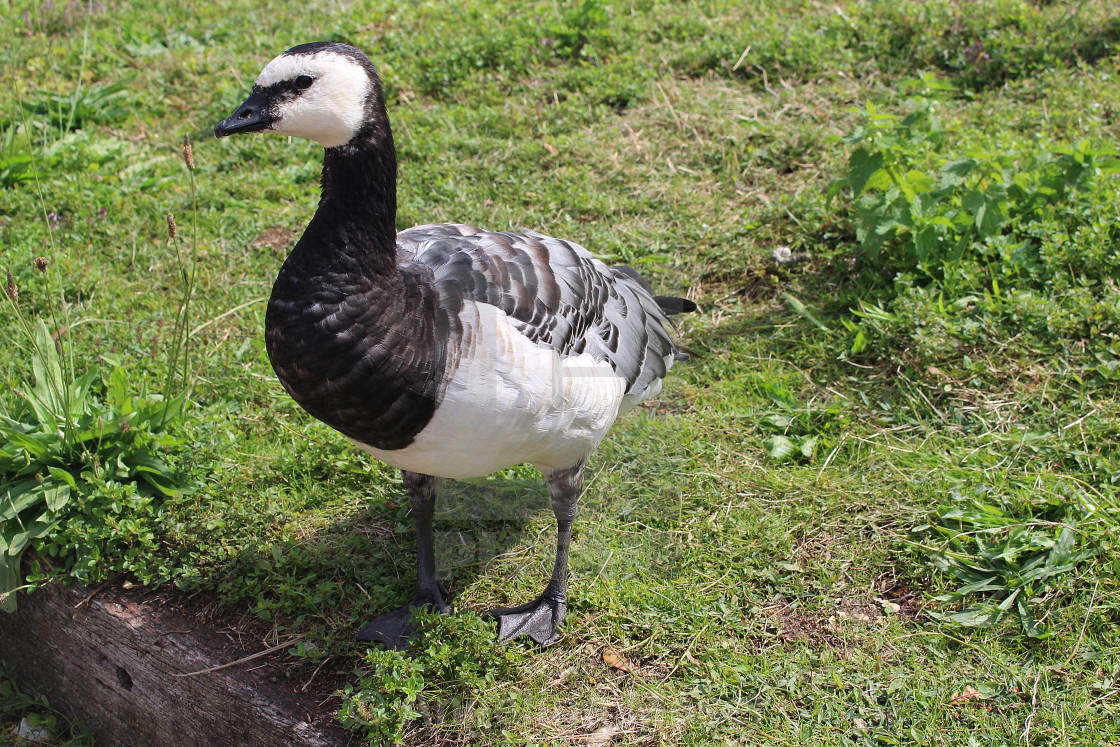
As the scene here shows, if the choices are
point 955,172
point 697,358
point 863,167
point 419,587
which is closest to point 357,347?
point 419,587

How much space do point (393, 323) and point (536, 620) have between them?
4.44 ft

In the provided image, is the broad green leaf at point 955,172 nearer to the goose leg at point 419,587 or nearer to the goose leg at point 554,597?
the goose leg at point 554,597

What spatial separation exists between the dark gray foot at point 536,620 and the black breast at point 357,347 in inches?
39.8

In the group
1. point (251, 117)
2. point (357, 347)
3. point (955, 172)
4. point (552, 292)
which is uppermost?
point (251, 117)

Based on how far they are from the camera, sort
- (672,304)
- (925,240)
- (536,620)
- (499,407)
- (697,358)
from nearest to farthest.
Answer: (499,407) < (536,620) < (672,304) < (925,240) < (697,358)

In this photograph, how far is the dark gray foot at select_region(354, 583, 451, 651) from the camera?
125 inches

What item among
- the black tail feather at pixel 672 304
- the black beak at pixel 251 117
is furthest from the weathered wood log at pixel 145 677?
the black tail feather at pixel 672 304

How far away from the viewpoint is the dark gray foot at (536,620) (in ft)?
10.5

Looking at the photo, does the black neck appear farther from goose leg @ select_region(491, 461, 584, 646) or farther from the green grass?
the green grass

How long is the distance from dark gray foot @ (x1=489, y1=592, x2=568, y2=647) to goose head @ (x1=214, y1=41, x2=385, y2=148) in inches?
71.4

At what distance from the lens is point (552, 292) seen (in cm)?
295

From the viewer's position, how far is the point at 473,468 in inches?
110

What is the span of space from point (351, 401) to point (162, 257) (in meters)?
3.02

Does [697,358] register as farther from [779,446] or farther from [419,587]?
[419,587]
